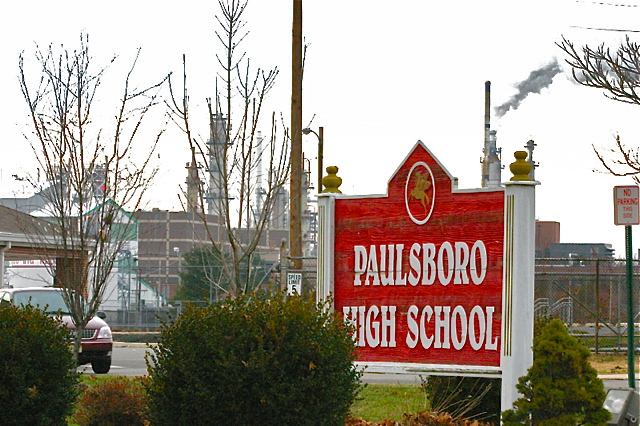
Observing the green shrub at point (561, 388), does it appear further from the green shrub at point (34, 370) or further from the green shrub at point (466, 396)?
the green shrub at point (34, 370)

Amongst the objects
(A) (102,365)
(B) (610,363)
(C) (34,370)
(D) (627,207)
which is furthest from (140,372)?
(D) (627,207)

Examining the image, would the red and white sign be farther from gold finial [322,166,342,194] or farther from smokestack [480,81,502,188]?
smokestack [480,81,502,188]

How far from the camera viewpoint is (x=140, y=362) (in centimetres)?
2195

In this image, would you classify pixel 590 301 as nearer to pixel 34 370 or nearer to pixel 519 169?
pixel 519 169

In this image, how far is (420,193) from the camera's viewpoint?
30.0ft

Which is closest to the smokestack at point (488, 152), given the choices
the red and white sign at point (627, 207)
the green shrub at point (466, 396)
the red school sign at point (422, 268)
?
the red and white sign at point (627, 207)

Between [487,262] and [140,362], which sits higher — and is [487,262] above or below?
above

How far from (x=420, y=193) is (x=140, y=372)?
11.3 metres

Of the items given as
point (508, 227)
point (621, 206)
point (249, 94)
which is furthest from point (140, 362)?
point (508, 227)

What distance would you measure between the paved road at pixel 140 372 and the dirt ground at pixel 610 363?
3.27 feet

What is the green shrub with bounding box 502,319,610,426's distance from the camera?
715 centimetres

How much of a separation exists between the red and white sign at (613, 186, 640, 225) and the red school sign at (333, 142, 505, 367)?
3.16 meters

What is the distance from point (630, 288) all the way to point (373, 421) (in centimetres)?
316

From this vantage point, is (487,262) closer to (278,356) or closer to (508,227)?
(508,227)
